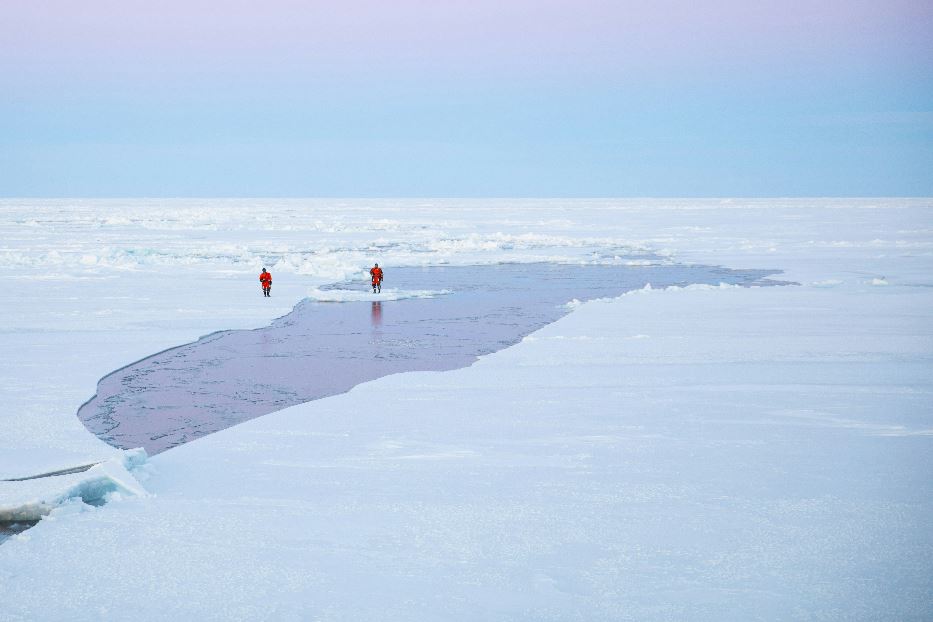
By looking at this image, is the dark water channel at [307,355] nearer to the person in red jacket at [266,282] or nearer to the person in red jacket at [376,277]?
the person in red jacket at [266,282]

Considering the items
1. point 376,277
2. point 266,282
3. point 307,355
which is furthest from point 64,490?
point 376,277

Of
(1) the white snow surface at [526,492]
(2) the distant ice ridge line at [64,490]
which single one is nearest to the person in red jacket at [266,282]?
(1) the white snow surface at [526,492]

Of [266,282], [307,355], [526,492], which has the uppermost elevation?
[266,282]

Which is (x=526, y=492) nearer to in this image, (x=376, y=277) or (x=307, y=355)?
(x=307, y=355)

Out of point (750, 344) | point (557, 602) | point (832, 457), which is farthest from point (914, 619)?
point (750, 344)

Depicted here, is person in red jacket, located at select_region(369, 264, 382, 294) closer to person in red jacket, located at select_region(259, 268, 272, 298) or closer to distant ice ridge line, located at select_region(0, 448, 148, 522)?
person in red jacket, located at select_region(259, 268, 272, 298)

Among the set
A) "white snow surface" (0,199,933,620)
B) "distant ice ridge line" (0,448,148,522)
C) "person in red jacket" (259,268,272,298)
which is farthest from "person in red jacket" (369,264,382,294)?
"distant ice ridge line" (0,448,148,522)
